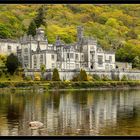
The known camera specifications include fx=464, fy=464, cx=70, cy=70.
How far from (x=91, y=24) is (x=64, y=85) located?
1342cm

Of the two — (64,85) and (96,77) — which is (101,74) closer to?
(96,77)

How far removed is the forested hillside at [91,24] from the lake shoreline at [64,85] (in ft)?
13.2

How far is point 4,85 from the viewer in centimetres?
1803

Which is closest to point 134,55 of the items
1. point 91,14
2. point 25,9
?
point 91,14

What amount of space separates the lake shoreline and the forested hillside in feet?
13.2

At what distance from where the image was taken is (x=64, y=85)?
64.3 ft

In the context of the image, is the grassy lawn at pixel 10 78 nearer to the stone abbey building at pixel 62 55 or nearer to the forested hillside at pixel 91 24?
the stone abbey building at pixel 62 55

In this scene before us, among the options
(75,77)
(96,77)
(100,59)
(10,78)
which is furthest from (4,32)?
(10,78)

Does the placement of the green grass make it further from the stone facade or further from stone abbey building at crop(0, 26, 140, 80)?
the stone facade

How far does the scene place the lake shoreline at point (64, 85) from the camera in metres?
18.3

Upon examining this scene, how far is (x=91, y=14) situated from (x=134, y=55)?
895 cm

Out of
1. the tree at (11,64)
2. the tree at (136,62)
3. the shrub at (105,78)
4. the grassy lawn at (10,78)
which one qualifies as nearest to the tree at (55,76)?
the grassy lawn at (10,78)
